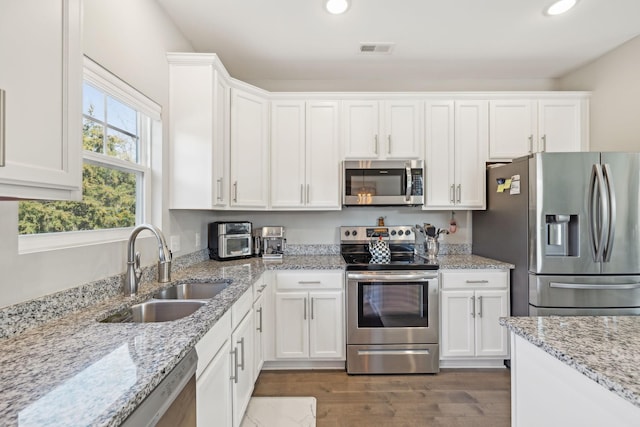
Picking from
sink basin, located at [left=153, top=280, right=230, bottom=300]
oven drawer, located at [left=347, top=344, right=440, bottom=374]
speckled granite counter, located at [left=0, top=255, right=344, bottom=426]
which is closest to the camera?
speckled granite counter, located at [left=0, top=255, right=344, bottom=426]

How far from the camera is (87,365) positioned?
2.78 ft

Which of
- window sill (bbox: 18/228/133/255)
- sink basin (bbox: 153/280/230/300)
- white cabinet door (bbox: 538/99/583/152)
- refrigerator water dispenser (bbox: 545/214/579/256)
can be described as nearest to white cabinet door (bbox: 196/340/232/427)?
sink basin (bbox: 153/280/230/300)

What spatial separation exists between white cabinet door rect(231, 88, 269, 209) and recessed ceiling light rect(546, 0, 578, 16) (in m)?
2.21

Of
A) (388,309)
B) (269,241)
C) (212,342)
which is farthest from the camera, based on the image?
(269,241)

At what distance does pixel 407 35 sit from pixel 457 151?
111cm

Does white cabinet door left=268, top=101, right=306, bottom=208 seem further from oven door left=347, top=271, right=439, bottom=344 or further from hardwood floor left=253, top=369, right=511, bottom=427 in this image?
hardwood floor left=253, top=369, right=511, bottom=427

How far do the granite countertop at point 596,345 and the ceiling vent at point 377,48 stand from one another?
2270mm

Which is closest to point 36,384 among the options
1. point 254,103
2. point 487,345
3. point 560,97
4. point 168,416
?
point 168,416

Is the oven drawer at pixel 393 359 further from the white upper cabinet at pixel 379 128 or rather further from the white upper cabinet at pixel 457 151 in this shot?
the white upper cabinet at pixel 379 128

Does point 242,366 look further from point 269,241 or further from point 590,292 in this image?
point 590,292

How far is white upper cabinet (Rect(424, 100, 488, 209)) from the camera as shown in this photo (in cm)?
289

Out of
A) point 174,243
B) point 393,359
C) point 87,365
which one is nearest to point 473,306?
point 393,359

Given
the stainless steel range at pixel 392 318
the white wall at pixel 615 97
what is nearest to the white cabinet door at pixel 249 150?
the stainless steel range at pixel 392 318

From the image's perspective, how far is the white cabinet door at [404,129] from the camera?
288 cm
